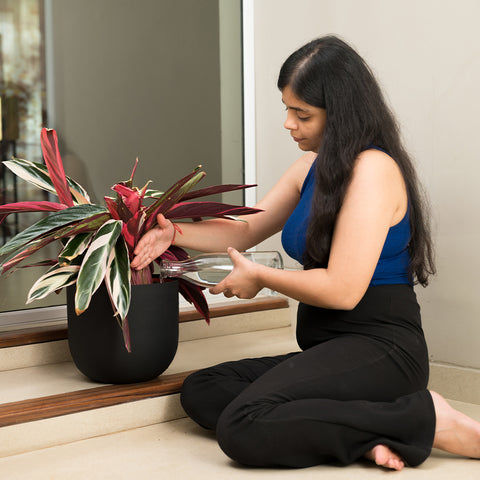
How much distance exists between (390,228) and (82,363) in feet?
3.05

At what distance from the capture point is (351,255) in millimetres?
1474

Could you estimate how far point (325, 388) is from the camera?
1484 mm

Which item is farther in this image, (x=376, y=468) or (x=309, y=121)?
(x=309, y=121)

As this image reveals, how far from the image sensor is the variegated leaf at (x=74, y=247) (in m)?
1.62

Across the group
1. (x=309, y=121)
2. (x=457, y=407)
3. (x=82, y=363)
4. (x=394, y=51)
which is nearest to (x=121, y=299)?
(x=82, y=363)

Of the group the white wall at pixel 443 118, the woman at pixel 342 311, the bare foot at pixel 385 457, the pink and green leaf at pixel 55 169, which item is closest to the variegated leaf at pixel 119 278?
the woman at pixel 342 311

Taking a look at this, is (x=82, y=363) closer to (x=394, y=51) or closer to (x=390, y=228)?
(x=390, y=228)

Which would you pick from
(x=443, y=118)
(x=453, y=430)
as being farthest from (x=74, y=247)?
(x=443, y=118)

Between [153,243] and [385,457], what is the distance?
828mm

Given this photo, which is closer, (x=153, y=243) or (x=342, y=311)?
(x=342, y=311)

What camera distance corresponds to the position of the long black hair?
1564 millimetres

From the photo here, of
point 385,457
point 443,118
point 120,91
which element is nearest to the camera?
point 385,457

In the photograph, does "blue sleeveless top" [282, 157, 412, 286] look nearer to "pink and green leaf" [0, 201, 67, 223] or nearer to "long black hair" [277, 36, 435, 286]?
"long black hair" [277, 36, 435, 286]

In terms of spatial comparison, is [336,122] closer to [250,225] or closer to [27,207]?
[250,225]
